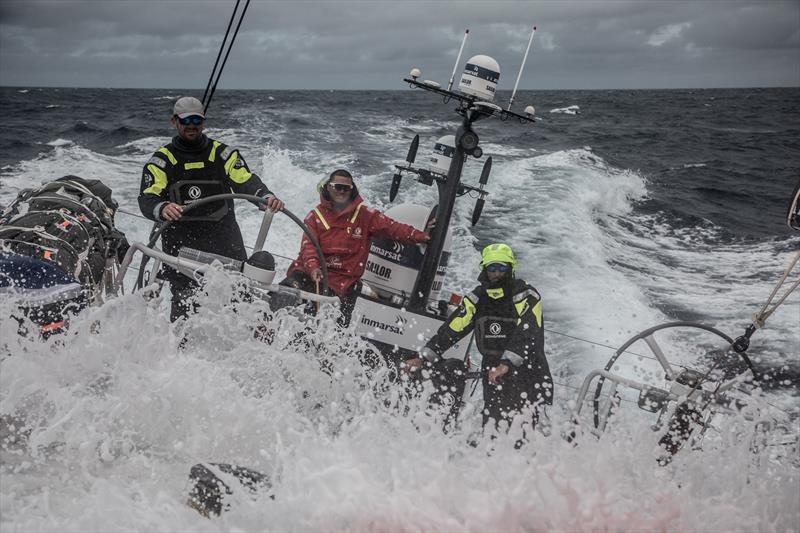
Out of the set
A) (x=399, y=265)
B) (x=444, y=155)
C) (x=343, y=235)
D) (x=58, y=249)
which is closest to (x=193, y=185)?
(x=58, y=249)

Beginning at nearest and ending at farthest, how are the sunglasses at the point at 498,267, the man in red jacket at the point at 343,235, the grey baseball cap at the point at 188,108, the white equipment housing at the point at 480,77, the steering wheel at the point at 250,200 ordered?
1. the steering wheel at the point at 250,200
2. the sunglasses at the point at 498,267
3. the grey baseball cap at the point at 188,108
4. the man in red jacket at the point at 343,235
5. the white equipment housing at the point at 480,77

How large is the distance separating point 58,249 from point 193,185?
0.95 meters

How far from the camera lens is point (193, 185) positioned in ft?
16.0

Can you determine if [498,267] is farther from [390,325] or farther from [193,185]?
[193,185]

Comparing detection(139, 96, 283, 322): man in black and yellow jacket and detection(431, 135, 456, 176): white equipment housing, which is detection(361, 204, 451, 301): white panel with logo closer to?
detection(431, 135, 456, 176): white equipment housing

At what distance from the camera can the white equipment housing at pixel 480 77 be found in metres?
5.36

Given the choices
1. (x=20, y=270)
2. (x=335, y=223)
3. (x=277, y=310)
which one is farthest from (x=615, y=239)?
(x=20, y=270)

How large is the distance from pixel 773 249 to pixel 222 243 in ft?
35.9

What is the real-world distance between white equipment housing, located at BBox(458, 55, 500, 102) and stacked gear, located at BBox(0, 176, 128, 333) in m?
2.71

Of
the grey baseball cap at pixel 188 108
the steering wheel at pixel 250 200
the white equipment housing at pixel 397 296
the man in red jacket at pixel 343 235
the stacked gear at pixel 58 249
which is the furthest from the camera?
the white equipment housing at pixel 397 296

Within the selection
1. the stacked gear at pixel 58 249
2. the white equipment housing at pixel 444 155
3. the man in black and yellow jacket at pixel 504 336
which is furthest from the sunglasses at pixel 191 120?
the man in black and yellow jacket at pixel 504 336

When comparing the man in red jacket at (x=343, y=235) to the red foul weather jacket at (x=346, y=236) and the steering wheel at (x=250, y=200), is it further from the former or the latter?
the steering wheel at (x=250, y=200)

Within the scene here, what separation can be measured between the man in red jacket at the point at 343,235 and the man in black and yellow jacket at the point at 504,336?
2.59 feet

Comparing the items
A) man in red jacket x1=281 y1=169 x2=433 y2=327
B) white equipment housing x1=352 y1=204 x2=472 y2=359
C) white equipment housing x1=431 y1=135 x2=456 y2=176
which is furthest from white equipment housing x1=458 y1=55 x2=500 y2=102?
man in red jacket x1=281 y1=169 x2=433 y2=327
